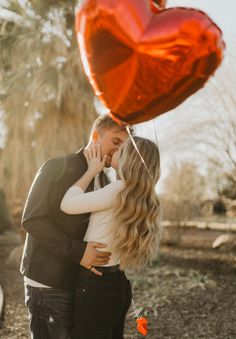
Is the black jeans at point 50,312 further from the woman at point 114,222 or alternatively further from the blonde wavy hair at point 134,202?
the blonde wavy hair at point 134,202

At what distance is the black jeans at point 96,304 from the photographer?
2238mm

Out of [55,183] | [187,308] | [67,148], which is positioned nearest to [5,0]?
[67,148]

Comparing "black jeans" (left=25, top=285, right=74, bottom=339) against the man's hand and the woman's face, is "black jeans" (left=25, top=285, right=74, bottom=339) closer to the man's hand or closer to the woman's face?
the man's hand

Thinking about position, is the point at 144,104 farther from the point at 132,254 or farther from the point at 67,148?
the point at 67,148

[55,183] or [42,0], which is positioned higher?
[42,0]

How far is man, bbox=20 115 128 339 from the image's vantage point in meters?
2.25

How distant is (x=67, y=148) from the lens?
25.1 ft

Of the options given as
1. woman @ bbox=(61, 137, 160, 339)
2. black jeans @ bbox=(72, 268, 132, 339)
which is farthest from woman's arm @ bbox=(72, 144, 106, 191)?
black jeans @ bbox=(72, 268, 132, 339)

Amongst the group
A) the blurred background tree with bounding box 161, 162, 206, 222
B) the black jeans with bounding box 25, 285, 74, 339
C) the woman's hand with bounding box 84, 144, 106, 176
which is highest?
the woman's hand with bounding box 84, 144, 106, 176

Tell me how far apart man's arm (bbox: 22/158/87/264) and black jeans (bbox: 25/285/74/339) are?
0.61ft

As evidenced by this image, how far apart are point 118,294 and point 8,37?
6.38 m

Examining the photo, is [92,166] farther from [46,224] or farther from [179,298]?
[179,298]

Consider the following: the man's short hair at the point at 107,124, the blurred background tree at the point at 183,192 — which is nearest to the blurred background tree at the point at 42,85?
the blurred background tree at the point at 183,192

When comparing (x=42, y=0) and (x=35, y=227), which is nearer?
(x=35, y=227)
